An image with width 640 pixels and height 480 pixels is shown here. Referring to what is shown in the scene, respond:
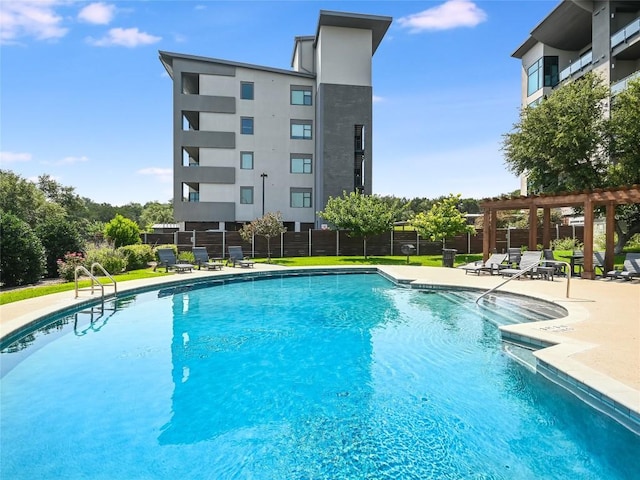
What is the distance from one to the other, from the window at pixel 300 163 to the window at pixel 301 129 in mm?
1698

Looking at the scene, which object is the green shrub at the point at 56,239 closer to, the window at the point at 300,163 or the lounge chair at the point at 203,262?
the lounge chair at the point at 203,262

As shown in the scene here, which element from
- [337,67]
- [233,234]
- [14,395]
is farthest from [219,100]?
[14,395]

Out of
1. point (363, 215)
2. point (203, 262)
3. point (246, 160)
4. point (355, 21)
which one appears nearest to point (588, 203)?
point (363, 215)

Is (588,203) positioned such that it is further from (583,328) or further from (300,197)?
(300,197)

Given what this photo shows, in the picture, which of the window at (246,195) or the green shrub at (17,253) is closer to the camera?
the green shrub at (17,253)

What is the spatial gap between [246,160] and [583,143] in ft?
81.2

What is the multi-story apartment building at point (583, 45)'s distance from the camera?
26.8 metres

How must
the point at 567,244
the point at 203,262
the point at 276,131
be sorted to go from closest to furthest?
the point at 203,262 → the point at 567,244 → the point at 276,131

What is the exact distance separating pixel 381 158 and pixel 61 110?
82.3 ft

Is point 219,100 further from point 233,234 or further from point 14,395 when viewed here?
point 14,395

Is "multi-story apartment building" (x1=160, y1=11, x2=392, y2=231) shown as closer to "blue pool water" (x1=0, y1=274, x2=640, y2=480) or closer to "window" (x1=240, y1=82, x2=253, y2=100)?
"window" (x1=240, y1=82, x2=253, y2=100)

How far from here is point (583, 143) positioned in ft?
73.2

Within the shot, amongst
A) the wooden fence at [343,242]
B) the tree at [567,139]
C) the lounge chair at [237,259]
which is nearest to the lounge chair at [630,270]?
the tree at [567,139]

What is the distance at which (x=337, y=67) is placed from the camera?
118 feet
